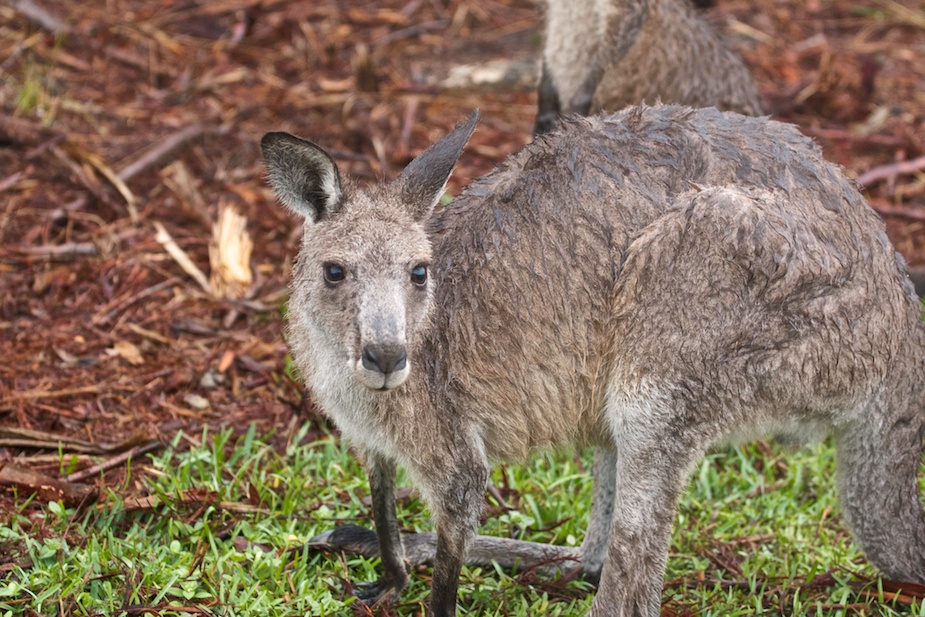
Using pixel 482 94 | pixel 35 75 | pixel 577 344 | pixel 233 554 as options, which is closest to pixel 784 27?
pixel 482 94

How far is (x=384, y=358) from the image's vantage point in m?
3.35

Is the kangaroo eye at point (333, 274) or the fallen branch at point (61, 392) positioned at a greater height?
the kangaroo eye at point (333, 274)

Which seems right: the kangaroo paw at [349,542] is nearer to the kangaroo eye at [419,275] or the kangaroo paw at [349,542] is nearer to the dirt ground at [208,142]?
the dirt ground at [208,142]

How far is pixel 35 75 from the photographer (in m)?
7.58

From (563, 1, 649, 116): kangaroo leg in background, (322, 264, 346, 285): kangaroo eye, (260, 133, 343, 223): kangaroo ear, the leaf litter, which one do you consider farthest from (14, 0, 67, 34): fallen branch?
(322, 264, 346, 285): kangaroo eye

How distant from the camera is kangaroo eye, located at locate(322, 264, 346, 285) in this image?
3654 mm

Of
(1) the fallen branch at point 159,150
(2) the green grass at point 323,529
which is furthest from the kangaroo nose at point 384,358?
(1) the fallen branch at point 159,150

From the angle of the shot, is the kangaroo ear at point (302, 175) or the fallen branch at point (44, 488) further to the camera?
the fallen branch at point (44, 488)

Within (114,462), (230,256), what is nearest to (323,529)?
(114,462)

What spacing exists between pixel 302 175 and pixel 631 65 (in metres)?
2.99

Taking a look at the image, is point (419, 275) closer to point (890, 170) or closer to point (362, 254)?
point (362, 254)

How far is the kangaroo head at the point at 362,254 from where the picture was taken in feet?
11.3

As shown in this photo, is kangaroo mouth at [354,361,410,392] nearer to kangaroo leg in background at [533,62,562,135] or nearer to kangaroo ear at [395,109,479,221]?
kangaroo ear at [395,109,479,221]

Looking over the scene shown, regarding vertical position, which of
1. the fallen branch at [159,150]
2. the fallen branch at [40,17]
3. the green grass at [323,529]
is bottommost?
the green grass at [323,529]
